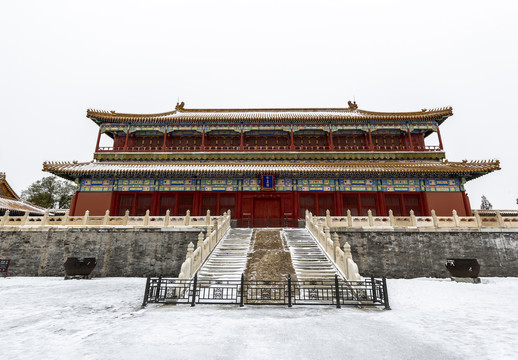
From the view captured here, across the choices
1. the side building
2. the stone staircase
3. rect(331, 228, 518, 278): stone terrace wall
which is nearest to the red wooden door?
the stone staircase

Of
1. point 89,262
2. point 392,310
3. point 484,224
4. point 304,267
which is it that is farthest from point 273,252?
point 484,224

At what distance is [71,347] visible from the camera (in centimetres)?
444

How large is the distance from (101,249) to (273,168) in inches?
471

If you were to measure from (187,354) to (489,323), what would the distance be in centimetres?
683

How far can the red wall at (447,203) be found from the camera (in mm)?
18016

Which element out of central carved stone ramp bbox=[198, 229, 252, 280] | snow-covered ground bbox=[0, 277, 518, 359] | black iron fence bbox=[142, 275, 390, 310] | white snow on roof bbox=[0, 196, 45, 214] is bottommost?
snow-covered ground bbox=[0, 277, 518, 359]

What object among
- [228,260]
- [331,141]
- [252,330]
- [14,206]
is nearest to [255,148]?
[331,141]

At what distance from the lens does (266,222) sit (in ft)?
61.3

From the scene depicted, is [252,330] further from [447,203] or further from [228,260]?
[447,203]

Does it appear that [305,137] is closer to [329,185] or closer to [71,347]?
[329,185]

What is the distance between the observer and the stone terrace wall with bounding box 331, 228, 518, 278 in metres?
13.3

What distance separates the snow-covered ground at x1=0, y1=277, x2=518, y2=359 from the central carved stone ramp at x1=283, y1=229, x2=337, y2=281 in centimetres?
223

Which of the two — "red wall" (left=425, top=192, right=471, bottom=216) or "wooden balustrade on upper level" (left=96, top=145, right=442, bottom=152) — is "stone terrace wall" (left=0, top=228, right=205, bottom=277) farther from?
"red wall" (left=425, top=192, right=471, bottom=216)

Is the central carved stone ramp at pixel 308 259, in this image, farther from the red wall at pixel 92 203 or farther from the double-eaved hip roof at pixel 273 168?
the red wall at pixel 92 203
